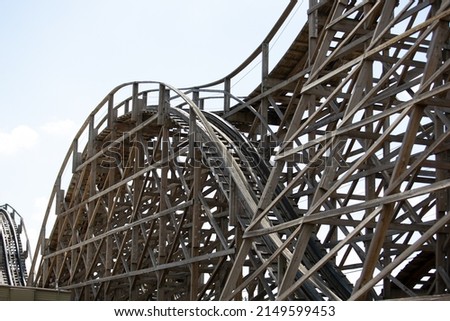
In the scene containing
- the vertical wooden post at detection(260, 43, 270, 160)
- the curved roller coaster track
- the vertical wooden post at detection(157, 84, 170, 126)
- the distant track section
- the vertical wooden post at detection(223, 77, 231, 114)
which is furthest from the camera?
the distant track section

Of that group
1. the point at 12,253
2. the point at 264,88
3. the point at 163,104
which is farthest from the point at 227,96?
the point at 12,253

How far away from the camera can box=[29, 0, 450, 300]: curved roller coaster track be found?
1221 cm

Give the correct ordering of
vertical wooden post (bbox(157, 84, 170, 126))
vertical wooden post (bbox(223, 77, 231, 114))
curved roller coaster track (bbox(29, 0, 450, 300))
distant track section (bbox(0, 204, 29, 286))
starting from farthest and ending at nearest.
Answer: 1. distant track section (bbox(0, 204, 29, 286))
2. vertical wooden post (bbox(223, 77, 231, 114))
3. vertical wooden post (bbox(157, 84, 170, 126))
4. curved roller coaster track (bbox(29, 0, 450, 300))

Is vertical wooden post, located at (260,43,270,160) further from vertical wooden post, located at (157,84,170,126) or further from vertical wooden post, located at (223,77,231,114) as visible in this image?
vertical wooden post, located at (157,84,170,126)

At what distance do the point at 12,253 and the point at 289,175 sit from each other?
1739 cm

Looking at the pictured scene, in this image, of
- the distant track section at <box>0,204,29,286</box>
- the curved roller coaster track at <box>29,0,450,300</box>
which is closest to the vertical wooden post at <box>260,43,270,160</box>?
the curved roller coaster track at <box>29,0,450,300</box>

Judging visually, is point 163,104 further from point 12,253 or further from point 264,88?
point 12,253

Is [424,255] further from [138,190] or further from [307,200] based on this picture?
[138,190]

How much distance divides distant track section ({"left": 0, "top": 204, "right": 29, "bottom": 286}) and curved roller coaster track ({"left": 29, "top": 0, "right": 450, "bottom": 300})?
262 inches

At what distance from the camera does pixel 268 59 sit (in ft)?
68.3

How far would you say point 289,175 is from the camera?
2025 centimetres

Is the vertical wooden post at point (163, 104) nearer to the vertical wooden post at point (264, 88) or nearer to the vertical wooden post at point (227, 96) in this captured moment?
the vertical wooden post at point (227, 96)

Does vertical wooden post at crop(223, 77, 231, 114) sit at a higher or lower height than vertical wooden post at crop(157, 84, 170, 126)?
higher

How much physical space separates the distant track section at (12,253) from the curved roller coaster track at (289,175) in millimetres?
6645
